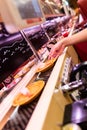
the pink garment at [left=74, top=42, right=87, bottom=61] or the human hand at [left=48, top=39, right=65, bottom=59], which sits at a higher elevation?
the human hand at [left=48, top=39, right=65, bottom=59]

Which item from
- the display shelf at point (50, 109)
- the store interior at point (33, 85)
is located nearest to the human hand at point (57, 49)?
the store interior at point (33, 85)

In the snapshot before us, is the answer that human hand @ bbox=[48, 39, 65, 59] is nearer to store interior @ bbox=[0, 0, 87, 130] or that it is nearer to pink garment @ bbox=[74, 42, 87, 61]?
store interior @ bbox=[0, 0, 87, 130]

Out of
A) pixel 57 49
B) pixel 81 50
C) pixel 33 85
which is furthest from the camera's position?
pixel 81 50

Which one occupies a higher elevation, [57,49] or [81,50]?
[57,49]

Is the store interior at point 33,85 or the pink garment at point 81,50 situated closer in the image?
the store interior at point 33,85

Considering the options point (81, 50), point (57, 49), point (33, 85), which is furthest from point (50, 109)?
point (81, 50)

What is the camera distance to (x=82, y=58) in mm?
2557

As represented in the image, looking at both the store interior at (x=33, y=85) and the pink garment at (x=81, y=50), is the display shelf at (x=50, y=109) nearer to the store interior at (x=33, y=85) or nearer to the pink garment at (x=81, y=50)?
the store interior at (x=33, y=85)

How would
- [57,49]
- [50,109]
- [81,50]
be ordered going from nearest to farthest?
[50,109] → [57,49] → [81,50]

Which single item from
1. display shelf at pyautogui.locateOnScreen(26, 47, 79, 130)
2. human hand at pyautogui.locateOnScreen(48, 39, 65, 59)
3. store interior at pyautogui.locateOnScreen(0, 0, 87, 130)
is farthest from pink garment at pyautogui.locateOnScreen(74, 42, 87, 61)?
display shelf at pyautogui.locateOnScreen(26, 47, 79, 130)

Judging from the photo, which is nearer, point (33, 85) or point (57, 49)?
point (33, 85)

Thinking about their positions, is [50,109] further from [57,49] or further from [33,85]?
[57,49]

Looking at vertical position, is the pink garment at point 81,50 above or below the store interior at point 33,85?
below

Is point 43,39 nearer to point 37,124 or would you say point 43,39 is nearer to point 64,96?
point 64,96
